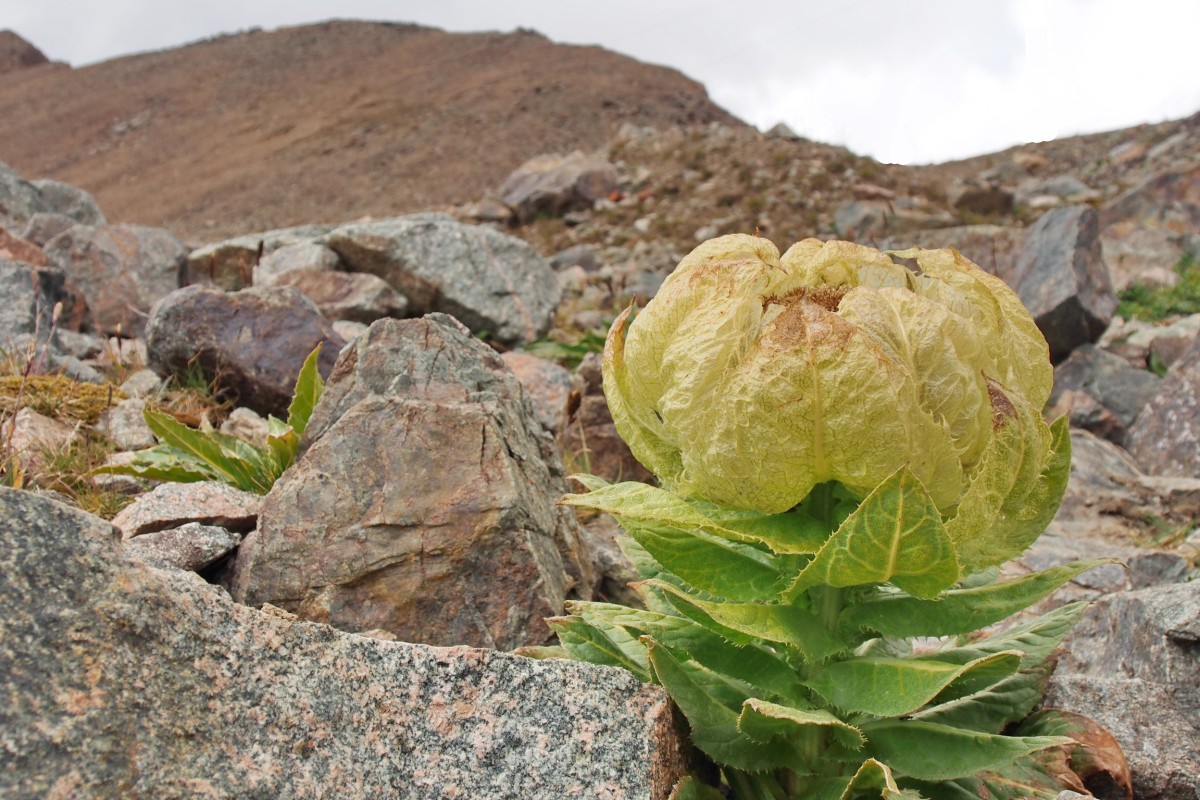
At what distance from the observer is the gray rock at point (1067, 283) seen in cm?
847

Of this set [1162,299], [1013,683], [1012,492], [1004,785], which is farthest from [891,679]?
[1162,299]

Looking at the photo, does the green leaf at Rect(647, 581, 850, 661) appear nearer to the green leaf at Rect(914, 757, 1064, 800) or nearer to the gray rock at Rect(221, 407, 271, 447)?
the green leaf at Rect(914, 757, 1064, 800)

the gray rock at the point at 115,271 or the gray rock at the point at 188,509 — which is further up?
the gray rock at the point at 115,271

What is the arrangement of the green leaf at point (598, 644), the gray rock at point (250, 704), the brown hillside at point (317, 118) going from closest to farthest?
1. the gray rock at point (250, 704)
2. the green leaf at point (598, 644)
3. the brown hillside at point (317, 118)

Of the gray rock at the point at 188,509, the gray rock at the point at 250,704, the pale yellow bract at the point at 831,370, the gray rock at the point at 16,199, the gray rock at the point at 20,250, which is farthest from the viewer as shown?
the gray rock at the point at 16,199

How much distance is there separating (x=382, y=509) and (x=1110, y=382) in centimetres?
696

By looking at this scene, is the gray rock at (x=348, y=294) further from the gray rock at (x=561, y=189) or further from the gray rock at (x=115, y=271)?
the gray rock at (x=561, y=189)

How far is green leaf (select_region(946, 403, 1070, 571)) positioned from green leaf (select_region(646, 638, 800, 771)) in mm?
595

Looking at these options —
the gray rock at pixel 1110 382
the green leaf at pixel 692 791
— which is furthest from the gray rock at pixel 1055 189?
the green leaf at pixel 692 791

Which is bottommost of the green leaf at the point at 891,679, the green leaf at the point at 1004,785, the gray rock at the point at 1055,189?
the green leaf at the point at 1004,785

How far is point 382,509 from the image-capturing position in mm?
3143

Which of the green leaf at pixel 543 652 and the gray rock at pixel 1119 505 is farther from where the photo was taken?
the gray rock at pixel 1119 505

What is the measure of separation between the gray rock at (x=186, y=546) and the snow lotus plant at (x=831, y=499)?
1.46 metres

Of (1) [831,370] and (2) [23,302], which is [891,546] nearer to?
(1) [831,370]
